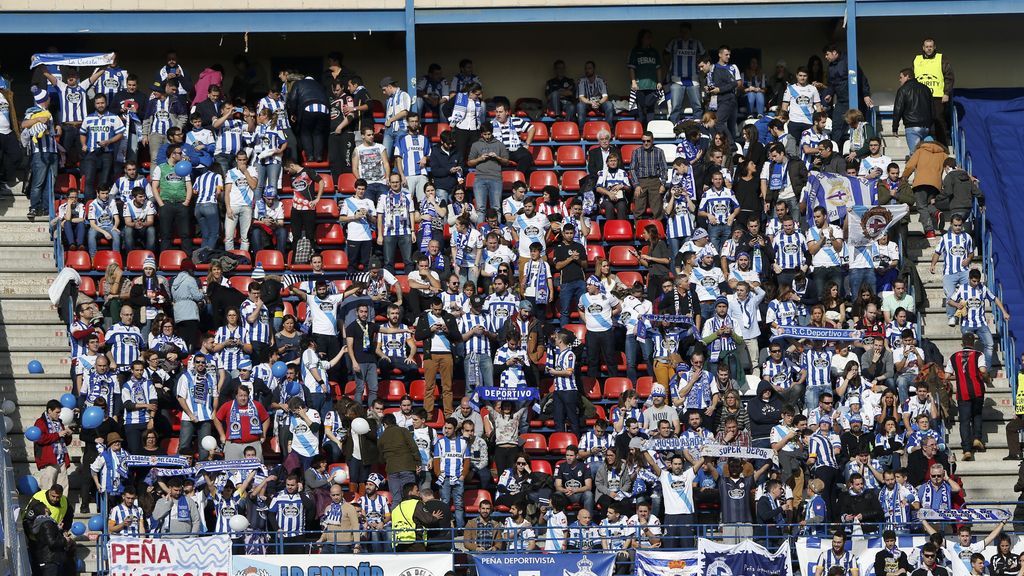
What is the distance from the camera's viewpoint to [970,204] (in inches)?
1082

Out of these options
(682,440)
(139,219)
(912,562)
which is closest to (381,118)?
(139,219)

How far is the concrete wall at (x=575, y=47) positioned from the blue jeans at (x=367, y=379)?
7302 mm

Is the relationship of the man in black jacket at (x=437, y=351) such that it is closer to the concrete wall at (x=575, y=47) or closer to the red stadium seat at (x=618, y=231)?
the red stadium seat at (x=618, y=231)

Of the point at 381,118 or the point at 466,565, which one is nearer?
the point at 466,565

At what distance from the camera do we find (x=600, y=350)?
2600 cm

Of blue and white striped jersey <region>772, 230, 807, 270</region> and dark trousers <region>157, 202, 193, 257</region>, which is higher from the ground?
dark trousers <region>157, 202, 193, 257</region>

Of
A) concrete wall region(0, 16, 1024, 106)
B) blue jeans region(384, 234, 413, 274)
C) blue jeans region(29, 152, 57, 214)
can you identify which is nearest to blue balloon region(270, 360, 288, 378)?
blue jeans region(384, 234, 413, 274)

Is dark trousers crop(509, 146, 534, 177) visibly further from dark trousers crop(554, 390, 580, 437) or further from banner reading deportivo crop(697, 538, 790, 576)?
banner reading deportivo crop(697, 538, 790, 576)

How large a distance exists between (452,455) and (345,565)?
2.34m

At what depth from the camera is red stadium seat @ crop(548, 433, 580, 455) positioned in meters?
25.3

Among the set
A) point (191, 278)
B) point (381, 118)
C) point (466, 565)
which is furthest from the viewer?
point (381, 118)

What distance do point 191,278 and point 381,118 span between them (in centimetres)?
504

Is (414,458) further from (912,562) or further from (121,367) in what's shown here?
(912,562)

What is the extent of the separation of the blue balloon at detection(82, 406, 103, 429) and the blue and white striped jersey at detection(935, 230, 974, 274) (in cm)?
1123
